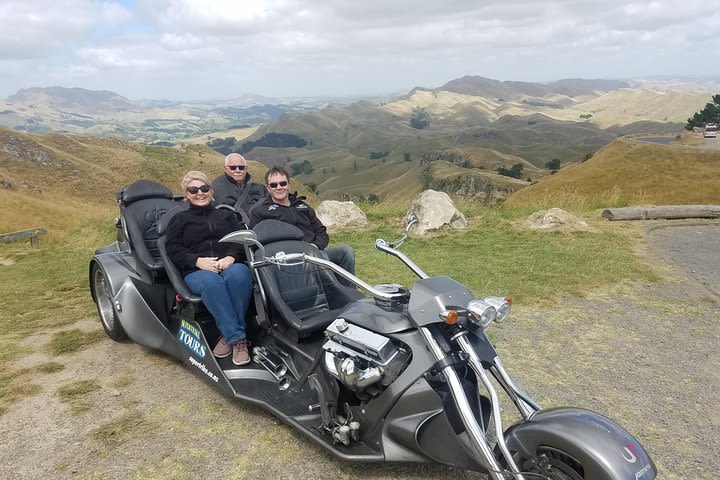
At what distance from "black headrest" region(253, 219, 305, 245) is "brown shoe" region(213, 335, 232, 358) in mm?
950

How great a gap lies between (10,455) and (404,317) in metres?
2.93

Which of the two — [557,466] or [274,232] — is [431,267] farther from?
[557,466]

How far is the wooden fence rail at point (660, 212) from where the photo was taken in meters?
12.2

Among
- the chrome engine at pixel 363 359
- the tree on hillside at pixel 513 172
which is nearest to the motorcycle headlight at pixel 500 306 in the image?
the chrome engine at pixel 363 359

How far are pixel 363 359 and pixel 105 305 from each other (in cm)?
415

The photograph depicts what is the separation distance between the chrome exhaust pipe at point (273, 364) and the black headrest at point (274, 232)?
0.93 metres

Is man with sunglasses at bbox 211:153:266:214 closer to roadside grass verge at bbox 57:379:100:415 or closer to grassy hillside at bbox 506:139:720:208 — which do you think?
roadside grass verge at bbox 57:379:100:415

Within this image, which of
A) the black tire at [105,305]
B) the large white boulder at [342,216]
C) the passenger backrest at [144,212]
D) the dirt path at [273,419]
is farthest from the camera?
the large white boulder at [342,216]

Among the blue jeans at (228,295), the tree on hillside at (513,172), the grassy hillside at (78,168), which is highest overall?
the blue jeans at (228,295)

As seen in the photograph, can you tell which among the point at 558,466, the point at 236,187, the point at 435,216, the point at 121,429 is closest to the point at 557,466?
the point at 558,466

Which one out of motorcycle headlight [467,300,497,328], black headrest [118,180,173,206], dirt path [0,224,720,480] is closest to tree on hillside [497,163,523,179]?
dirt path [0,224,720,480]

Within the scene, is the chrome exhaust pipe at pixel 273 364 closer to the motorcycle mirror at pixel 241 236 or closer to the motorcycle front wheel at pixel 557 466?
the motorcycle mirror at pixel 241 236

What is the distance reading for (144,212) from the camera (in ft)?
18.2

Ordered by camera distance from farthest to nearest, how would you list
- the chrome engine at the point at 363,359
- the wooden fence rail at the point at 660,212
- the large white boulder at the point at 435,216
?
the wooden fence rail at the point at 660,212
the large white boulder at the point at 435,216
the chrome engine at the point at 363,359
